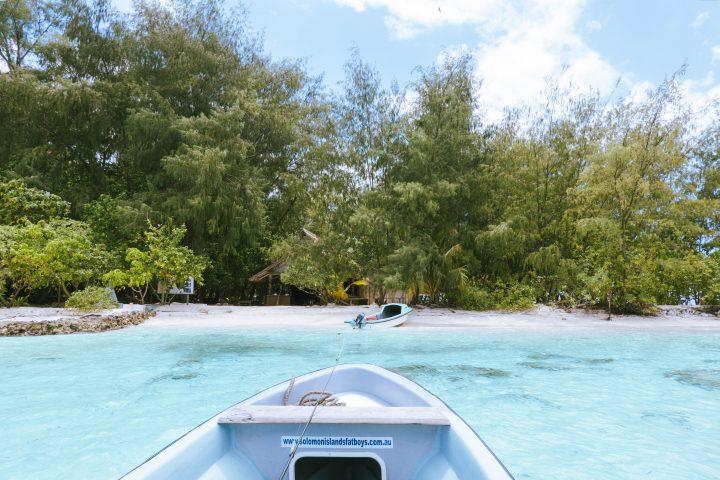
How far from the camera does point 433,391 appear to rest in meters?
5.43

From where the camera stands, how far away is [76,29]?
1592 cm

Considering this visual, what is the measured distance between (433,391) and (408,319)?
7570 mm

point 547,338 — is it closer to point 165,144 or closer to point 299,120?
point 299,120

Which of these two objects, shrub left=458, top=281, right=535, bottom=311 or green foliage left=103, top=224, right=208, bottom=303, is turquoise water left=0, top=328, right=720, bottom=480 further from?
shrub left=458, top=281, right=535, bottom=311

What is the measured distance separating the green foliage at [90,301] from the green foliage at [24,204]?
9.71 feet

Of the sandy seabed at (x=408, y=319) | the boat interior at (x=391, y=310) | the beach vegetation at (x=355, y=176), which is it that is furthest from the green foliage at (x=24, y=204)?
the boat interior at (x=391, y=310)

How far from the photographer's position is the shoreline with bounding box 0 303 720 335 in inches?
403

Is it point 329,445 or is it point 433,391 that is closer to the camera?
point 329,445

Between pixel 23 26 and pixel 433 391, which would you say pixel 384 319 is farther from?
pixel 23 26

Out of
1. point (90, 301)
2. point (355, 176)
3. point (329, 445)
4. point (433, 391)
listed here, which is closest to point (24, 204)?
point (90, 301)

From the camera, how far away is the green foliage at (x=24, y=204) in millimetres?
13070

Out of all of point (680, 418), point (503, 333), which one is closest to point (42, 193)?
point (503, 333)

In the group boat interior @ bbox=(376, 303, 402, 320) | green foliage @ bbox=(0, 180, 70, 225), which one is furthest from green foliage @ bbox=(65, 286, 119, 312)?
boat interior @ bbox=(376, 303, 402, 320)

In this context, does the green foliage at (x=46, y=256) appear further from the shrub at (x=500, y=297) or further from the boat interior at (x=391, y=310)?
the shrub at (x=500, y=297)
